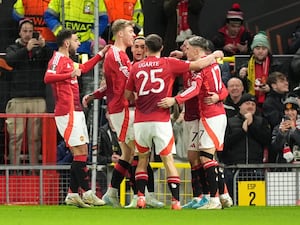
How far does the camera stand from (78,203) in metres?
18.6

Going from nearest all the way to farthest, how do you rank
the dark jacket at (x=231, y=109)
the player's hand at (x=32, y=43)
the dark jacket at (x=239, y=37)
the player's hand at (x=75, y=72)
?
1. the player's hand at (x=75, y=72)
2. the player's hand at (x=32, y=43)
3. the dark jacket at (x=231, y=109)
4. the dark jacket at (x=239, y=37)

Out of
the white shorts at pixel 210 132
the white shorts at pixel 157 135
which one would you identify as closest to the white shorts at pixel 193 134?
the white shorts at pixel 210 132

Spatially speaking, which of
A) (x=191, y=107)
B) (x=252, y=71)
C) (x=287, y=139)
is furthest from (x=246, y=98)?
(x=191, y=107)

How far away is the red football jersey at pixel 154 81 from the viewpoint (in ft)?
58.9

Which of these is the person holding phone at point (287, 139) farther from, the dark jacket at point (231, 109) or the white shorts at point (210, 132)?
the white shorts at point (210, 132)

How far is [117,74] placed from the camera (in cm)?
1870

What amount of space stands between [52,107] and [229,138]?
2.83m

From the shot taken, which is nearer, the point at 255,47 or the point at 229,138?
the point at 229,138

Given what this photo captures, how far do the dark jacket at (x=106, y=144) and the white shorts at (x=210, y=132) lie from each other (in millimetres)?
2770

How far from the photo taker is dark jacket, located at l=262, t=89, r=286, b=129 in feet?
71.9

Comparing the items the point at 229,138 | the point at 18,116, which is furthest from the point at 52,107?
the point at 229,138

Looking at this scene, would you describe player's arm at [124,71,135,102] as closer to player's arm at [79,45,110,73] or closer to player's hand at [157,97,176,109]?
player's hand at [157,97,176,109]

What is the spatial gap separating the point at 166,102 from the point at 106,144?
3.26 metres

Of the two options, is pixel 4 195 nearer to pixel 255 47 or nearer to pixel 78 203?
pixel 78 203
